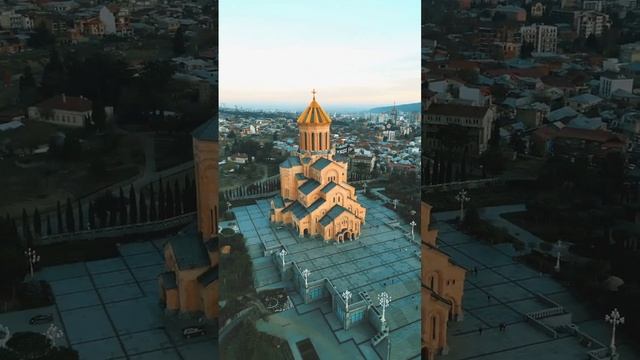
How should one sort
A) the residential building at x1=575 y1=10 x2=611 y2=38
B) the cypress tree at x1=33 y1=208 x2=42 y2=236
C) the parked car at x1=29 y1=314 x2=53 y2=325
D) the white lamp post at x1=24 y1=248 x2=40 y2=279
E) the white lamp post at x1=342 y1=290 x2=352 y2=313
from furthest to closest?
the residential building at x1=575 y1=10 x2=611 y2=38 < the cypress tree at x1=33 y1=208 x2=42 y2=236 < the white lamp post at x1=24 y1=248 x2=40 y2=279 < the parked car at x1=29 y1=314 x2=53 y2=325 < the white lamp post at x1=342 y1=290 x2=352 y2=313

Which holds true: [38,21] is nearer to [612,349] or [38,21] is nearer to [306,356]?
[306,356]

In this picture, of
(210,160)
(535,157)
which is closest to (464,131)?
(535,157)

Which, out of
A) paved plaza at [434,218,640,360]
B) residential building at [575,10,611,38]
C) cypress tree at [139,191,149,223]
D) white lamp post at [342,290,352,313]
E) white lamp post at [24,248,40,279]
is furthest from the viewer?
residential building at [575,10,611,38]

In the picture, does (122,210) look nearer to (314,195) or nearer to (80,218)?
(80,218)

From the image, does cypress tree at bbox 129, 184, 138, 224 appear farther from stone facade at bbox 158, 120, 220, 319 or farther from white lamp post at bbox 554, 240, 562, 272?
white lamp post at bbox 554, 240, 562, 272

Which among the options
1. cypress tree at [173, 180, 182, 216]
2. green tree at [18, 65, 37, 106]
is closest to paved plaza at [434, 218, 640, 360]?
cypress tree at [173, 180, 182, 216]

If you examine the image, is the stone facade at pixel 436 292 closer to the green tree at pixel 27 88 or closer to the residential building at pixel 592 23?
the green tree at pixel 27 88

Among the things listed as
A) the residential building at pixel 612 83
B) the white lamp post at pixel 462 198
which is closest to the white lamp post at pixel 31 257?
the white lamp post at pixel 462 198

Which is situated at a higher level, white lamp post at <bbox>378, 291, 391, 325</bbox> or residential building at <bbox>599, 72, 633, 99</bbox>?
residential building at <bbox>599, 72, 633, 99</bbox>
